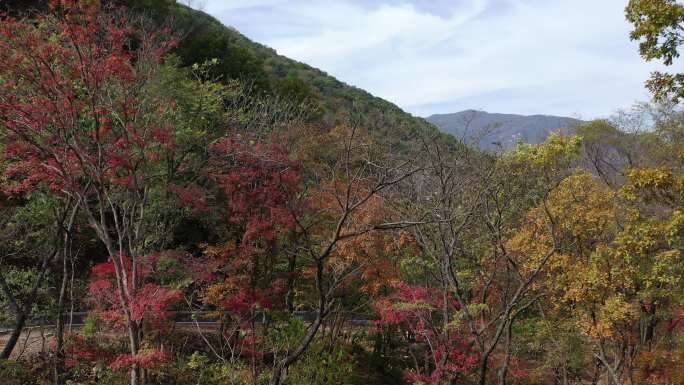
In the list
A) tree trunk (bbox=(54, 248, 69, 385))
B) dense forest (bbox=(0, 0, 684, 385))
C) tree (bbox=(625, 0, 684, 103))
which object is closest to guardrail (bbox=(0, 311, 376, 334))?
dense forest (bbox=(0, 0, 684, 385))

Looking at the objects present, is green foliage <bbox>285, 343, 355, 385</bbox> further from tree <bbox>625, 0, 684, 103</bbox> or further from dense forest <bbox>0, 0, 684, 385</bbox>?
tree <bbox>625, 0, 684, 103</bbox>

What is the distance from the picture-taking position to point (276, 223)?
47.3 feet

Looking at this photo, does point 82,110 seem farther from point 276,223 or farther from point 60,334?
point 60,334

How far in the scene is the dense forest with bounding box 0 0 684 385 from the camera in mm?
10656

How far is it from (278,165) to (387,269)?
5.61 metres

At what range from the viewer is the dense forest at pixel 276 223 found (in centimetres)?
1066

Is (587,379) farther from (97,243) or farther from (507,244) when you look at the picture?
(97,243)

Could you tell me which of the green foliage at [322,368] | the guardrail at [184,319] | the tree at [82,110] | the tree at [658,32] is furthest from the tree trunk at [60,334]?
the tree at [658,32]

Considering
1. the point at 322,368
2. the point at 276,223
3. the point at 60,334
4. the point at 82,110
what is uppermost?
the point at 82,110

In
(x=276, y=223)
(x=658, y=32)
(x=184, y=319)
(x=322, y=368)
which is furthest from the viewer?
(x=184, y=319)

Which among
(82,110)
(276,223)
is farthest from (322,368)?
(82,110)

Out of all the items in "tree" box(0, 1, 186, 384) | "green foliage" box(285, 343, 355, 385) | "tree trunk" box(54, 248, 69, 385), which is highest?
"tree" box(0, 1, 186, 384)

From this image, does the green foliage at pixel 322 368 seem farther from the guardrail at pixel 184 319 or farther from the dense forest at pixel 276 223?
the guardrail at pixel 184 319

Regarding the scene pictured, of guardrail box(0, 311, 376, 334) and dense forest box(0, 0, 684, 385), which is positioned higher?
dense forest box(0, 0, 684, 385)
